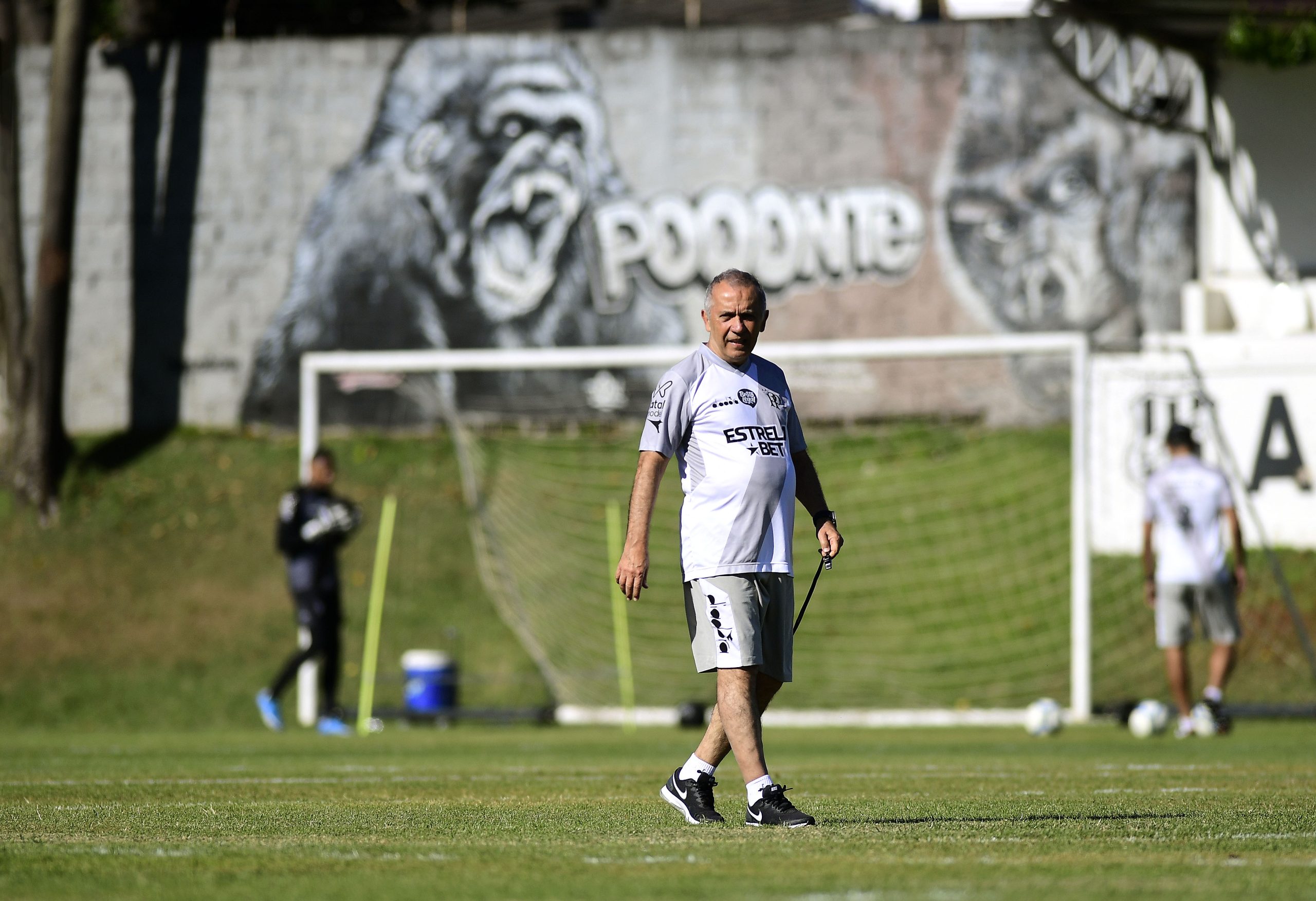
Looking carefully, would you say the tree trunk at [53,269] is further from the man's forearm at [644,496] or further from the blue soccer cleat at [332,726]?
the man's forearm at [644,496]

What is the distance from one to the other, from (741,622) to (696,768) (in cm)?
57

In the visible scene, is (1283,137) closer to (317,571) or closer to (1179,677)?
(1179,677)

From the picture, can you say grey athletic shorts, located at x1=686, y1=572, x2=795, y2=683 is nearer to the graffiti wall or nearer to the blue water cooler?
the blue water cooler

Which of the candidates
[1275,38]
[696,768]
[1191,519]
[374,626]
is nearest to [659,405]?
[696,768]

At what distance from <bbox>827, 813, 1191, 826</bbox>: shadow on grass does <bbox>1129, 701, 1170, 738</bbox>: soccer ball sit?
6391 mm

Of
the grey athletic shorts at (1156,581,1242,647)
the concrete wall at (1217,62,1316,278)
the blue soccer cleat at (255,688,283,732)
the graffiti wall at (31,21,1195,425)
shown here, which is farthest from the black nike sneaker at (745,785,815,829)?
the concrete wall at (1217,62,1316,278)

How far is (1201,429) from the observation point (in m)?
17.3

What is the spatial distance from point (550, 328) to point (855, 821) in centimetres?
1610

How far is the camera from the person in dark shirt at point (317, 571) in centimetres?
1501

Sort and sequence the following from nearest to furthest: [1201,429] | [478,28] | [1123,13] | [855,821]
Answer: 1. [855,821]
2. [1201,429]
3. [1123,13]
4. [478,28]

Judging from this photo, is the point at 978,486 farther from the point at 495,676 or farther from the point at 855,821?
the point at 855,821

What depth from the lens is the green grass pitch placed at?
4.56 metres

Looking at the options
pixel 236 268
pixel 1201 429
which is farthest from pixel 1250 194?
pixel 236 268

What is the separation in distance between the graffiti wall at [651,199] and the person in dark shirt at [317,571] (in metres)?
5.74
